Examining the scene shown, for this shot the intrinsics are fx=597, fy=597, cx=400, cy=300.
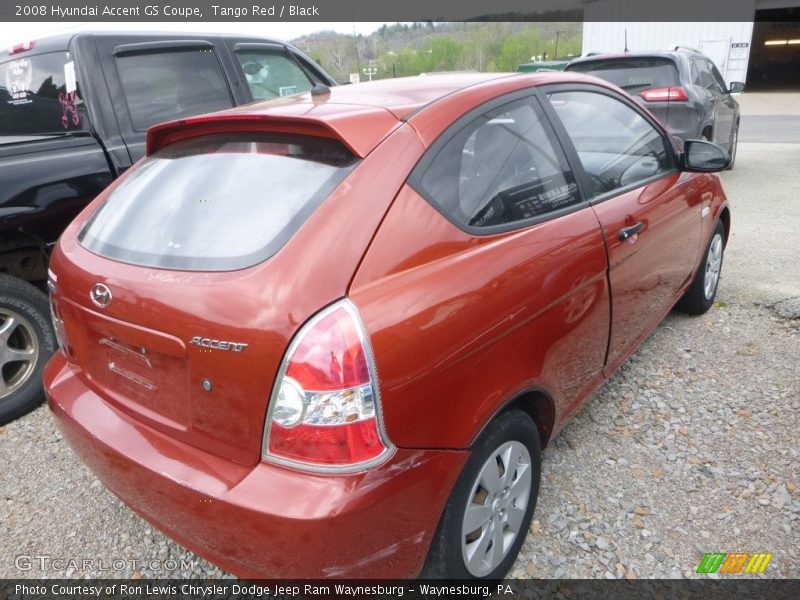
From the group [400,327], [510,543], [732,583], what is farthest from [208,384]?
[732,583]

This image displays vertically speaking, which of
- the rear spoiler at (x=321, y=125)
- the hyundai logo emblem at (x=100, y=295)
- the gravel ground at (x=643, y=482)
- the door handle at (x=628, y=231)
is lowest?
the gravel ground at (x=643, y=482)

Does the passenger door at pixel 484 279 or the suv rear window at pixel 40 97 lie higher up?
the suv rear window at pixel 40 97

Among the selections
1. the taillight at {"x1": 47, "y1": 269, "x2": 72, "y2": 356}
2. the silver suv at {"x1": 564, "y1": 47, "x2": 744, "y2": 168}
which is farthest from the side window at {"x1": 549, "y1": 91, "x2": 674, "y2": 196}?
the silver suv at {"x1": 564, "y1": 47, "x2": 744, "y2": 168}

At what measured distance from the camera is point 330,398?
4.84ft

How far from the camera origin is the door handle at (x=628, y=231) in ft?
8.22

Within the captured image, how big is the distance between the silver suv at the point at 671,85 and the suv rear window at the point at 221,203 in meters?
6.27

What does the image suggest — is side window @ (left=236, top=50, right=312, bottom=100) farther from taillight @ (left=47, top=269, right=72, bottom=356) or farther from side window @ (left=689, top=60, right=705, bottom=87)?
side window @ (left=689, top=60, right=705, bottom=87)

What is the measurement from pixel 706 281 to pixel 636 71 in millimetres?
4435

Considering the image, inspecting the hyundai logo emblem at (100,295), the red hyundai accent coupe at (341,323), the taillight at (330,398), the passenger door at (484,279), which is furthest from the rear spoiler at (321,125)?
the hyundai logo emblem at (100,295)

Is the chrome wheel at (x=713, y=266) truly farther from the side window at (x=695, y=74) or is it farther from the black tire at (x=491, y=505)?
the side window at (x=695, y=74)

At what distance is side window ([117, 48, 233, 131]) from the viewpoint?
3.69 meters

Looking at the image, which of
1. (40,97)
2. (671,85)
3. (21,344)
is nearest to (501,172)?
(21,344)

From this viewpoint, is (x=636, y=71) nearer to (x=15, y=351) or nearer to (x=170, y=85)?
(x=170, y=85)

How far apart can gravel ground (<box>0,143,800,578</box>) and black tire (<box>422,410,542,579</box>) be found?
0.22m
